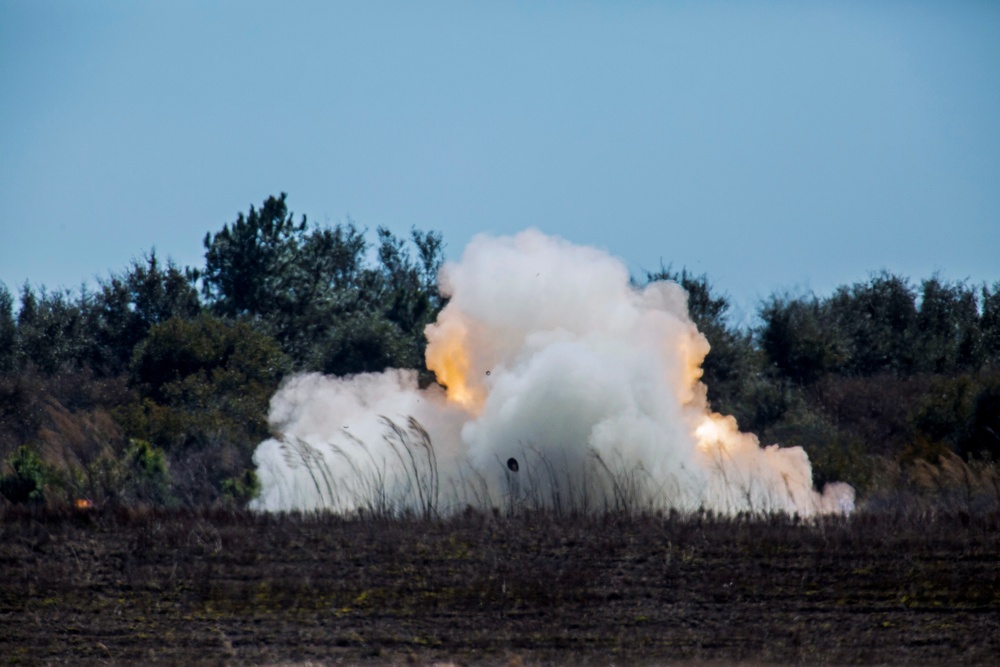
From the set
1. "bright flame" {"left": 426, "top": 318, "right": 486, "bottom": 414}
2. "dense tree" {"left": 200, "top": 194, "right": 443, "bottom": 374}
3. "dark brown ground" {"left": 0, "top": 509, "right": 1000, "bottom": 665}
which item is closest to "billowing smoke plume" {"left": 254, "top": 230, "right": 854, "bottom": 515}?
"bright flame" {"left": 426, "top": 318, "right": 486, "bottom": 414}

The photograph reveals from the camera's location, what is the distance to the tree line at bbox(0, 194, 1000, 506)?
2719 centimetres

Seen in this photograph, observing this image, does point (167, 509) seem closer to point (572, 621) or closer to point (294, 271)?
point (572, 621)

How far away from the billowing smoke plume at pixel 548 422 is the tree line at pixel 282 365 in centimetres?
211

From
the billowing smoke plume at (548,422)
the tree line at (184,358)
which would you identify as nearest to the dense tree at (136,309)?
the tree line at (184,358)

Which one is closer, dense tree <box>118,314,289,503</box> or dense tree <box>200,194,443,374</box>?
dense tree <box>118,314,289,503</box>

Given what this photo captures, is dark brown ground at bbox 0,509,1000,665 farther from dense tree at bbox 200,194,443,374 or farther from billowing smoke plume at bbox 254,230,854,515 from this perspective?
dense tree at bbox 200,194,443,374

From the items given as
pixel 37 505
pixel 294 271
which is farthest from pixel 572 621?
pixel 294 271

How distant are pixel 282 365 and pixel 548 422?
55.1 ft

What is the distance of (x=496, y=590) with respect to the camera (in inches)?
630

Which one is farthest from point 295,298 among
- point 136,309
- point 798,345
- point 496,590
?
point 496,590

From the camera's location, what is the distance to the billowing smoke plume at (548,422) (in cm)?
2214

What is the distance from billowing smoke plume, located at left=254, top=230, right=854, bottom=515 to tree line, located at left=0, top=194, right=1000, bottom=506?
2.11 meters

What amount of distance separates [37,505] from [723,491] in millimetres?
11097

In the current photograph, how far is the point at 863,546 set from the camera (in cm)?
1733
